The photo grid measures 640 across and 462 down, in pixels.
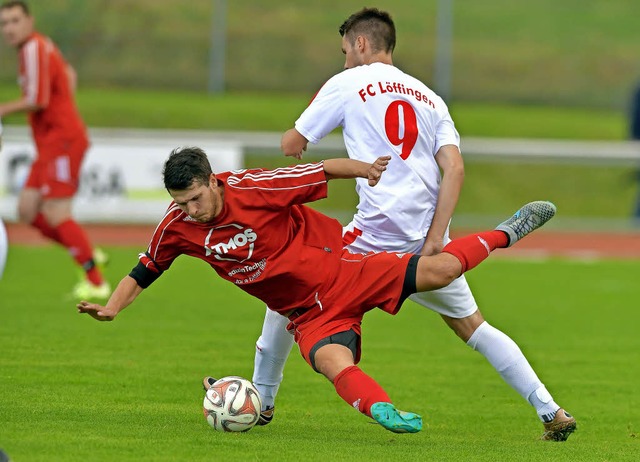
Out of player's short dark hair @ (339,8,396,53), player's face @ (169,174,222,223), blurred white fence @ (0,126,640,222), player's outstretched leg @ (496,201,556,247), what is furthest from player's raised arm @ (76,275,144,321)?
blurred white fence @ (0,126,640,222)

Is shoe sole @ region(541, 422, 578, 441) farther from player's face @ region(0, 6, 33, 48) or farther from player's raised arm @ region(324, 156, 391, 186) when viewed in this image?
player's face @ region(0, 6, 33, 48)

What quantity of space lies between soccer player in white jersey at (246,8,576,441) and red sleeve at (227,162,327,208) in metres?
0.23

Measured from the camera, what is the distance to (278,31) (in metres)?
25.5

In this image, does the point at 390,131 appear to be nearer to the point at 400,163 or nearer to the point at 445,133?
the point at 400,163

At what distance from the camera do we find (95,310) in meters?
6.05

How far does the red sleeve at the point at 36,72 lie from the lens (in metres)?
11.7

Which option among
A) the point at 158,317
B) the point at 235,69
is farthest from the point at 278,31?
the point at 158,317

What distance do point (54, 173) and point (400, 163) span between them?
242 inches

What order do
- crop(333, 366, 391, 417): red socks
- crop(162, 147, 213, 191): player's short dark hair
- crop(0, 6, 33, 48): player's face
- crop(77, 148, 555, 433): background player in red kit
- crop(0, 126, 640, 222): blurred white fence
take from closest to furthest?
1. crop(333, 366, 391, 417): red socks
2. crop(162, 147, 213, 191): player's short dark hair
3. crop(77, 148, 555, 433): background player in red kit
4. crop(0, 6, 33, 48): player's face
5. crop(0, 126, 640, 222): blurred white fence

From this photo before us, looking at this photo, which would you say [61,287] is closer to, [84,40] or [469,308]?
[469,308]

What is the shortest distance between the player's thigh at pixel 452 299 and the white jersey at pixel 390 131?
34cm

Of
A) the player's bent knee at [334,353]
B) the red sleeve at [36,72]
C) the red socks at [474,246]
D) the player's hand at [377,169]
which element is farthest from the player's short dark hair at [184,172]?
the red sleeve at [36,72]

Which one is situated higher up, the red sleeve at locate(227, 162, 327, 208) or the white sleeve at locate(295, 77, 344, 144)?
the white sleeve at locate(295, 77, 344, 144)

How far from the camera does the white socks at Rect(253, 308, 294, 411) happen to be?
6.71 meters
